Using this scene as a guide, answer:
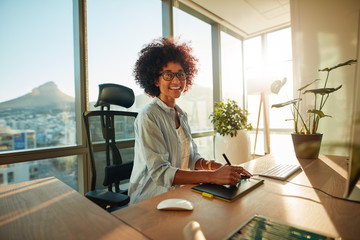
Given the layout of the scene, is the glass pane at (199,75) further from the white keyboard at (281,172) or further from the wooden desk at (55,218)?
the wooden desk at (55,218)

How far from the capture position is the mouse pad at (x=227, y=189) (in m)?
0.82

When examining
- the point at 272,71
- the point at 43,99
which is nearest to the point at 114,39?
the point at 43,99

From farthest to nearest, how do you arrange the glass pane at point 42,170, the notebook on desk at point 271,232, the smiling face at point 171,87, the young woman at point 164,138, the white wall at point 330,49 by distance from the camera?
the white wall at point 330,49 → the glass pane at point 42,170 → the smiling face at point 171,87 → the young woman at point 164,138 → the notebook on desk at point 271,232

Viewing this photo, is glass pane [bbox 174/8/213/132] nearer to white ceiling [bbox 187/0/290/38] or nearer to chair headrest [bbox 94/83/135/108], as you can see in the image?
white ceiling [bbox 187/0/290/38]

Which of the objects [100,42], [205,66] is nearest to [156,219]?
[100,42]

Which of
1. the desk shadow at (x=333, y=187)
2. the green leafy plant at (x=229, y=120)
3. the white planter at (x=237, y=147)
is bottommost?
the white planter at (x=237, y=147)

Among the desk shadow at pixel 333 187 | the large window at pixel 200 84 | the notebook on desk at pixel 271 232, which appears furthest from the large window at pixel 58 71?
the desk shadow at pixel 333 187

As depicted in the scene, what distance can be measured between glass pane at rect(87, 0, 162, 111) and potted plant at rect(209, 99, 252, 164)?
137cm

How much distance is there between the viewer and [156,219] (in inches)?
26.0

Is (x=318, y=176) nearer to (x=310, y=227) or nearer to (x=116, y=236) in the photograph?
(x=310, y=227)

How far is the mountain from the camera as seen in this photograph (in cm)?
192

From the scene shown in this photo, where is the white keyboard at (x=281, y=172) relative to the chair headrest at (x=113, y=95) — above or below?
below

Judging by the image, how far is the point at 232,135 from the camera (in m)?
3.40

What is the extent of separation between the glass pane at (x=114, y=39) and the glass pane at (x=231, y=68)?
6.82 feet
